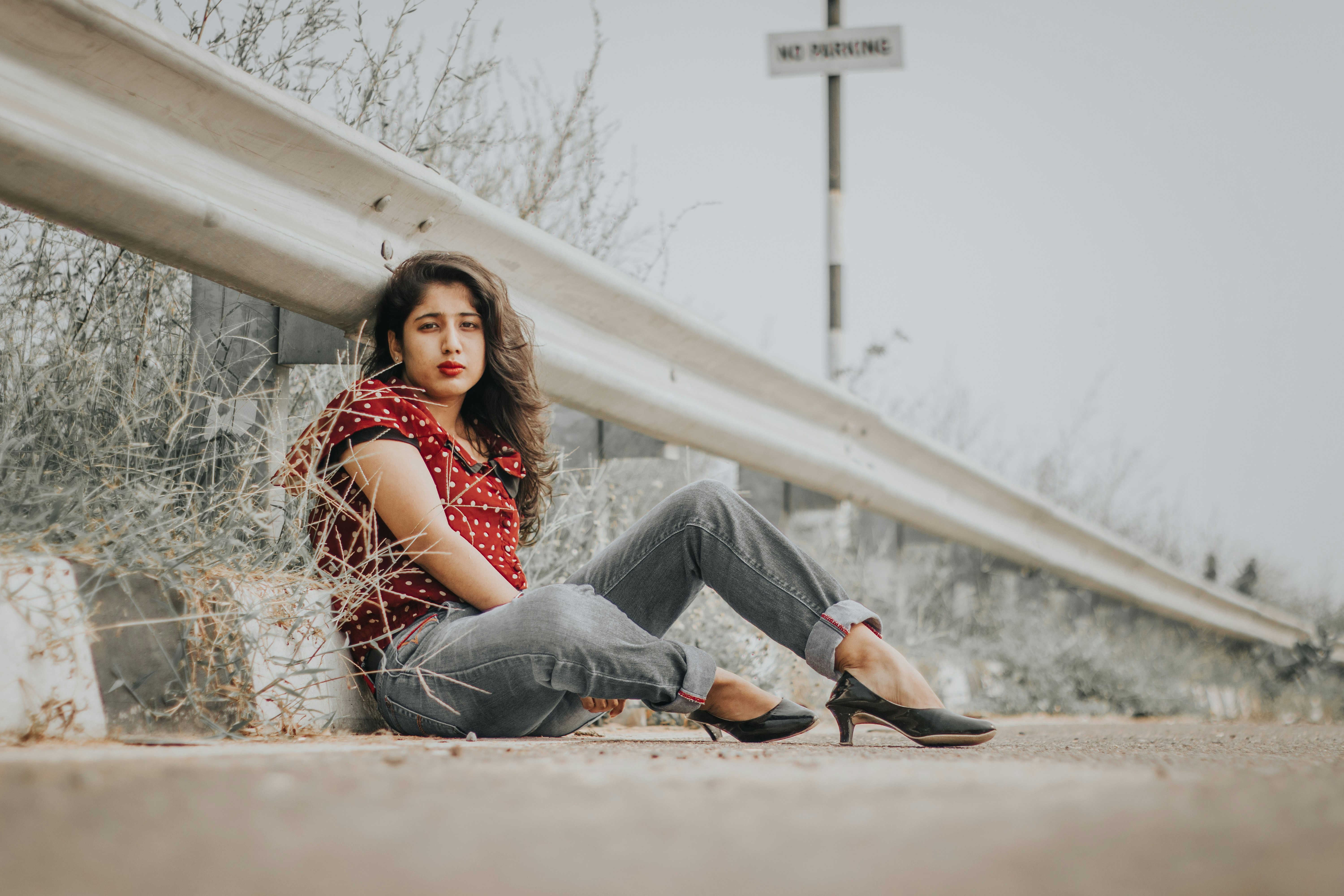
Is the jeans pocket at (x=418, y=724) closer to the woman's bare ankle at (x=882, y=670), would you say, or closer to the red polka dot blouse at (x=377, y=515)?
the red polka dot blouse at (x=377, y=515)

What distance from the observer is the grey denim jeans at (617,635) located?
2016 millimetres

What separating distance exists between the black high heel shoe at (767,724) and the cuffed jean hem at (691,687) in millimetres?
118

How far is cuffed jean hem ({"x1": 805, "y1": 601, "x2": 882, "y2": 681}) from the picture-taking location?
231 cm

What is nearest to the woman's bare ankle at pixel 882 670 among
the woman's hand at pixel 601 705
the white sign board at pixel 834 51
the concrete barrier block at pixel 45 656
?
the woman's hand at pixel 601 705

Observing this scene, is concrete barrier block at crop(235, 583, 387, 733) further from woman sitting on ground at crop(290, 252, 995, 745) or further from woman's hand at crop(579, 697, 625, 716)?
woman's hand at crop(579, 697, 625, 716)

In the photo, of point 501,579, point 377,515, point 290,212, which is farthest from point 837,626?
point 290,212

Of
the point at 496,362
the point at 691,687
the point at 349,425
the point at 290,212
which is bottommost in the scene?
the point at 691,687

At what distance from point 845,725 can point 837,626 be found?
0.20 meters

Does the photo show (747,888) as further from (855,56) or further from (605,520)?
(855,56)

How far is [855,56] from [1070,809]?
6.89 meters

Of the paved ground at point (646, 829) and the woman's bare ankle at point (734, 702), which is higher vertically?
the paved ground at point (646, 829)

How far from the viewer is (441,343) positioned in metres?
2.58

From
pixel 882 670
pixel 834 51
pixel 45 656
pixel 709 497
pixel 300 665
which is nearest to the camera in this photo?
pixel 45 656

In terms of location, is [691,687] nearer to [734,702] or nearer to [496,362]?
[734,702]
